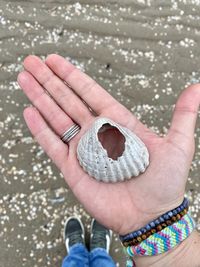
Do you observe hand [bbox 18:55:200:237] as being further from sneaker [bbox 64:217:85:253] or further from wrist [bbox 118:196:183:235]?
sneaker [bbox 64:217:85:253]

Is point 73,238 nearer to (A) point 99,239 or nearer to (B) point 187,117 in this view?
(A) point 99,239

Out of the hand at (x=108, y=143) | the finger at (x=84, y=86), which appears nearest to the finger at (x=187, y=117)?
the hand at (x=108, y=143)

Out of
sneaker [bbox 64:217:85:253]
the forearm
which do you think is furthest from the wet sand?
the forearm

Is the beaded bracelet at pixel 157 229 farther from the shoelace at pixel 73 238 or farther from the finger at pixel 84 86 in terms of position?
the shoelace at pixel 73 238

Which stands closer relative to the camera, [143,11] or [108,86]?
[108,86]

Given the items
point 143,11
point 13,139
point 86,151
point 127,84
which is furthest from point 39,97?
point 143,11

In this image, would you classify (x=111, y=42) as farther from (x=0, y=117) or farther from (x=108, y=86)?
(x=0, y=117)
